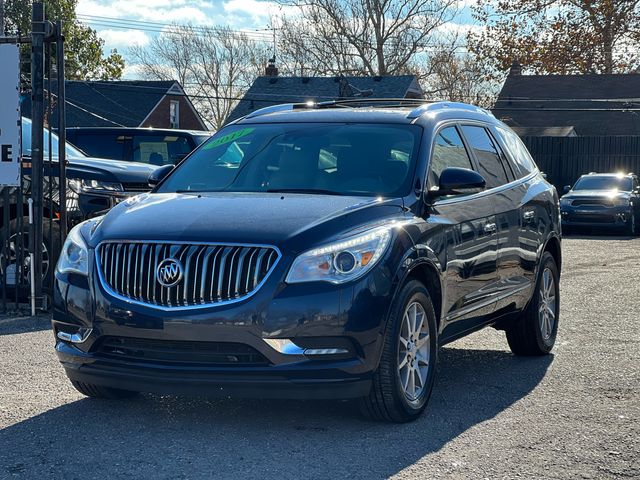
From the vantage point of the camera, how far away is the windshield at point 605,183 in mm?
28297

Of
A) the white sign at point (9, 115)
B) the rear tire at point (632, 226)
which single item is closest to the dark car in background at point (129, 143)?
the white sign at point (9, 115)

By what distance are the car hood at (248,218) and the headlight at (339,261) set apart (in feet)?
0.23

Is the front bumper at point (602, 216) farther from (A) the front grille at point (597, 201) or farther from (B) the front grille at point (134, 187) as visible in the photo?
(B) the front grille at point (134, 187)

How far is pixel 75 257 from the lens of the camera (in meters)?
6.07

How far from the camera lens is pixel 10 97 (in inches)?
405

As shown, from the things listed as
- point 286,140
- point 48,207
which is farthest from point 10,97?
point 286,140

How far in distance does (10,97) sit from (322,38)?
163ft

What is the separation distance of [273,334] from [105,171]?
6621 mm

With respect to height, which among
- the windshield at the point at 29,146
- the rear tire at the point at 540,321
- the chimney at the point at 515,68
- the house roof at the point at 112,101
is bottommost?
the rear tire at the point at 540,321

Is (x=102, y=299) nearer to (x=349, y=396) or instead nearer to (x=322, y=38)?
(x=349, y=396)

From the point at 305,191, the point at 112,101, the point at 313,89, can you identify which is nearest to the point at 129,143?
the point at 305,191

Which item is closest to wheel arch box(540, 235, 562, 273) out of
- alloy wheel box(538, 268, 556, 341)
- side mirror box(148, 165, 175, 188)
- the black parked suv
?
alloy wheel box(538, 268, 556, 341)

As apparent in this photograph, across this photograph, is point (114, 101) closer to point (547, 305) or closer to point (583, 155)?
point (583, 155)

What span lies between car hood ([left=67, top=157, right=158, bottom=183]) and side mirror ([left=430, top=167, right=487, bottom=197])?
573cm
